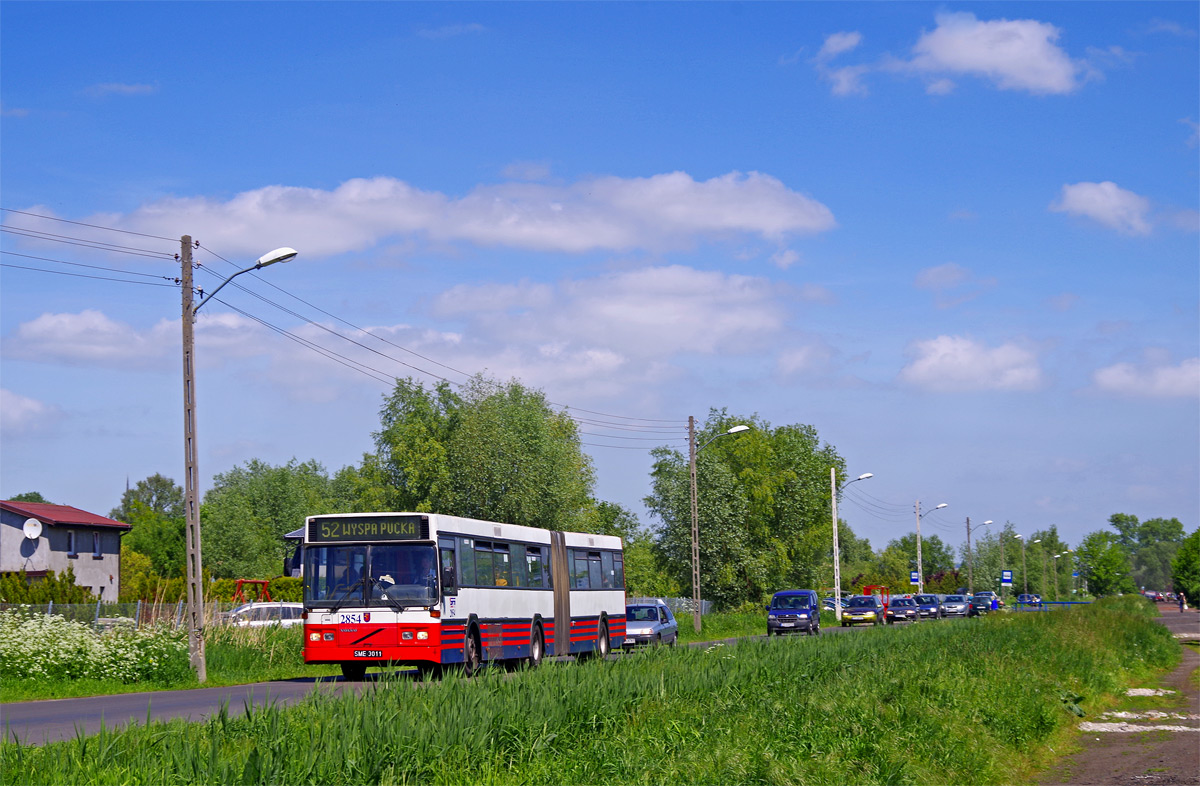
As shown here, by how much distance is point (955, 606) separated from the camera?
73.2 m

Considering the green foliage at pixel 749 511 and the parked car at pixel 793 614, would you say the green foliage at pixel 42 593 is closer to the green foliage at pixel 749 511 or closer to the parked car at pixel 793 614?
the parked car at pixel 793 614

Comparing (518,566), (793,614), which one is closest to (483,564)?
(518,566)

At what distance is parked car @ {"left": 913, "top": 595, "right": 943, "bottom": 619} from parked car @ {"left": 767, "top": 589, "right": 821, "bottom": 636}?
19316 millimetres

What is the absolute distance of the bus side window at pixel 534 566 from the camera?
2708 centimetres

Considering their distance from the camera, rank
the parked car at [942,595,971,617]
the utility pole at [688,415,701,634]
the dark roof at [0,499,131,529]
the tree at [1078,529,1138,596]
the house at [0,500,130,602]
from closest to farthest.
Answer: the utility pole at [688,415,701,634], the house at [0,500,130,602], the dark roof at [0,499,131,529], the parked car at [942,595,971,617], the tree at [1078,529,1138,596]

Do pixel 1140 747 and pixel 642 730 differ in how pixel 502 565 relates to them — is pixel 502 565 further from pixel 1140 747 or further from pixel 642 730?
pixel 642 730

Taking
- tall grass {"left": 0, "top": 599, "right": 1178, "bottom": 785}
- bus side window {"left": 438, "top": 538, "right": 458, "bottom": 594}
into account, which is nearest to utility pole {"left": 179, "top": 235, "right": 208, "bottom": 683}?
bus side window {"left": 438, "top": 538, "right": 458, "bottom": 594}

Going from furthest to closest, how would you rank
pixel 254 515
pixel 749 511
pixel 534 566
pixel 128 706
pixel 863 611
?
pixel 254 515 → pixel 749 511 → pixel 863 611 → pixel 534 566 → pixel 128 706

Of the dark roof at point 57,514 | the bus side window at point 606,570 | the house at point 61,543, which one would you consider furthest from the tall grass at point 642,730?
the dark roof at point 57,514

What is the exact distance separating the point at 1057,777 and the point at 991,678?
390 cm

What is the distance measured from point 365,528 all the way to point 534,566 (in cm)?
601

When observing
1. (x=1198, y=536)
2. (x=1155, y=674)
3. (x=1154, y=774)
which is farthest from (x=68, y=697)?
(x=1198, y=536)

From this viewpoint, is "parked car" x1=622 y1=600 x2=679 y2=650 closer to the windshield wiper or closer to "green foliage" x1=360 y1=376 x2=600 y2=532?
the windshield wiper

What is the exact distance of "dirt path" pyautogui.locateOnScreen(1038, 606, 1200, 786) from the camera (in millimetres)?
13641
